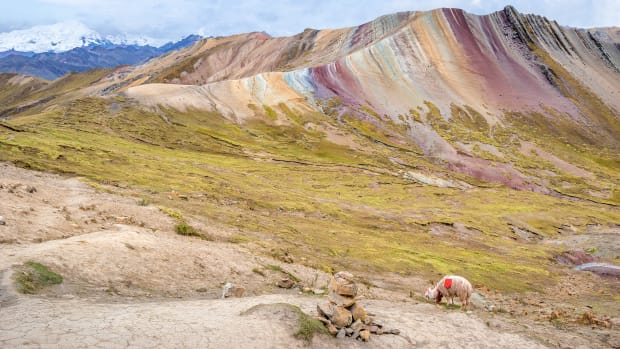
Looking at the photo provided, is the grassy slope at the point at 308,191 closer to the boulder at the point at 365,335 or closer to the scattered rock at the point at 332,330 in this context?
the boulder at the point at 365,335

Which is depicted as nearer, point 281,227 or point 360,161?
point 281,227

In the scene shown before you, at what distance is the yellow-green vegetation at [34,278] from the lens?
19289 millimetres

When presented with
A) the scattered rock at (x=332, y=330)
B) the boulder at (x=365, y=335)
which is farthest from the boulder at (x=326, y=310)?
the boulder at (x=365, y=335)

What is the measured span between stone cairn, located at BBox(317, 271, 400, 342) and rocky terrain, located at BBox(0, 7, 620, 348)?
14.0 inches

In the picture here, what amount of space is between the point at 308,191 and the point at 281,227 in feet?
116

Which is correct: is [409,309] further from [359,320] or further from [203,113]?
[203,113]

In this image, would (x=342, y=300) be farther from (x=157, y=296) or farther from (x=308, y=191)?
(x=308, y=191)

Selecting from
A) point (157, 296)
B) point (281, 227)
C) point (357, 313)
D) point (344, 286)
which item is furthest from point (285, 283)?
point (281, 227)

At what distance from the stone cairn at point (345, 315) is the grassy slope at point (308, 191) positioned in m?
13.8

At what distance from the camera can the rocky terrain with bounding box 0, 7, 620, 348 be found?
19969mm

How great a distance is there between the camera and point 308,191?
83.4 metres

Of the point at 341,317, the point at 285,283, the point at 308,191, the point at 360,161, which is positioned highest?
the point at 360,161

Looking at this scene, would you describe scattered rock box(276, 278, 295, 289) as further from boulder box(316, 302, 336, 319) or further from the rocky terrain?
boulder box(316, 302, 336, 319)

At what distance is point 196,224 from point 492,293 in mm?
27026
